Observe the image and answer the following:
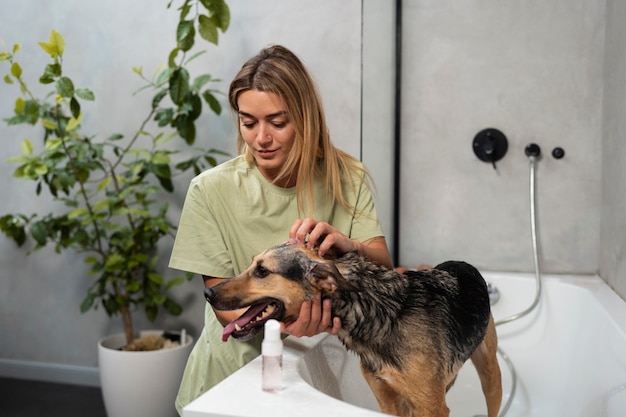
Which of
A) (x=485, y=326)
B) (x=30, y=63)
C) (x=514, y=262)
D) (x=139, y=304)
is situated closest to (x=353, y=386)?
(x=485, y=326)

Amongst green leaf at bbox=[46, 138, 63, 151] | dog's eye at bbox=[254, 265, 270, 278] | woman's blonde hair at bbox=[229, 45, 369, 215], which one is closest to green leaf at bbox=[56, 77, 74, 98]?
green leaf at bbox=[46, 138, 63, 151]

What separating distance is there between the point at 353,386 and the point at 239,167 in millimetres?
597

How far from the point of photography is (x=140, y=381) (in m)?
2.89

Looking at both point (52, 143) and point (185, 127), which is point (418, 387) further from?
point (52, 143)

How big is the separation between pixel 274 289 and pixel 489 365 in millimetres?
656

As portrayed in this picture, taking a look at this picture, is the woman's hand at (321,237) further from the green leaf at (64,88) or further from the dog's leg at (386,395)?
the green leaf at (64,88)

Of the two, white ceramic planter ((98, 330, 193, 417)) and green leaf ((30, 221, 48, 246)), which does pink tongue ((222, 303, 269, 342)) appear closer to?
white ceramic planter ((98, 330, 193, 417))

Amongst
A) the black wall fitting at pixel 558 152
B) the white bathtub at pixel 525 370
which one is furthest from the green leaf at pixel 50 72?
the black wall fitting at pixel 558 152

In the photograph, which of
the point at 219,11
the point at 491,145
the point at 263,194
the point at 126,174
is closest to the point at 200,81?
the point at 219,11

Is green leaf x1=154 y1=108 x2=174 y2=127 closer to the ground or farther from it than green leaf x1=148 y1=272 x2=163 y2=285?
farther from it

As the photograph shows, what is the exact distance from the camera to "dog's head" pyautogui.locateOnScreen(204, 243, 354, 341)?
1.33m

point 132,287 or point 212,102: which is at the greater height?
point 212,102

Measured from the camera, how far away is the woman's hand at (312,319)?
1.33 meters

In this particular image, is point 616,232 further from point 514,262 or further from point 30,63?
point 30,63
